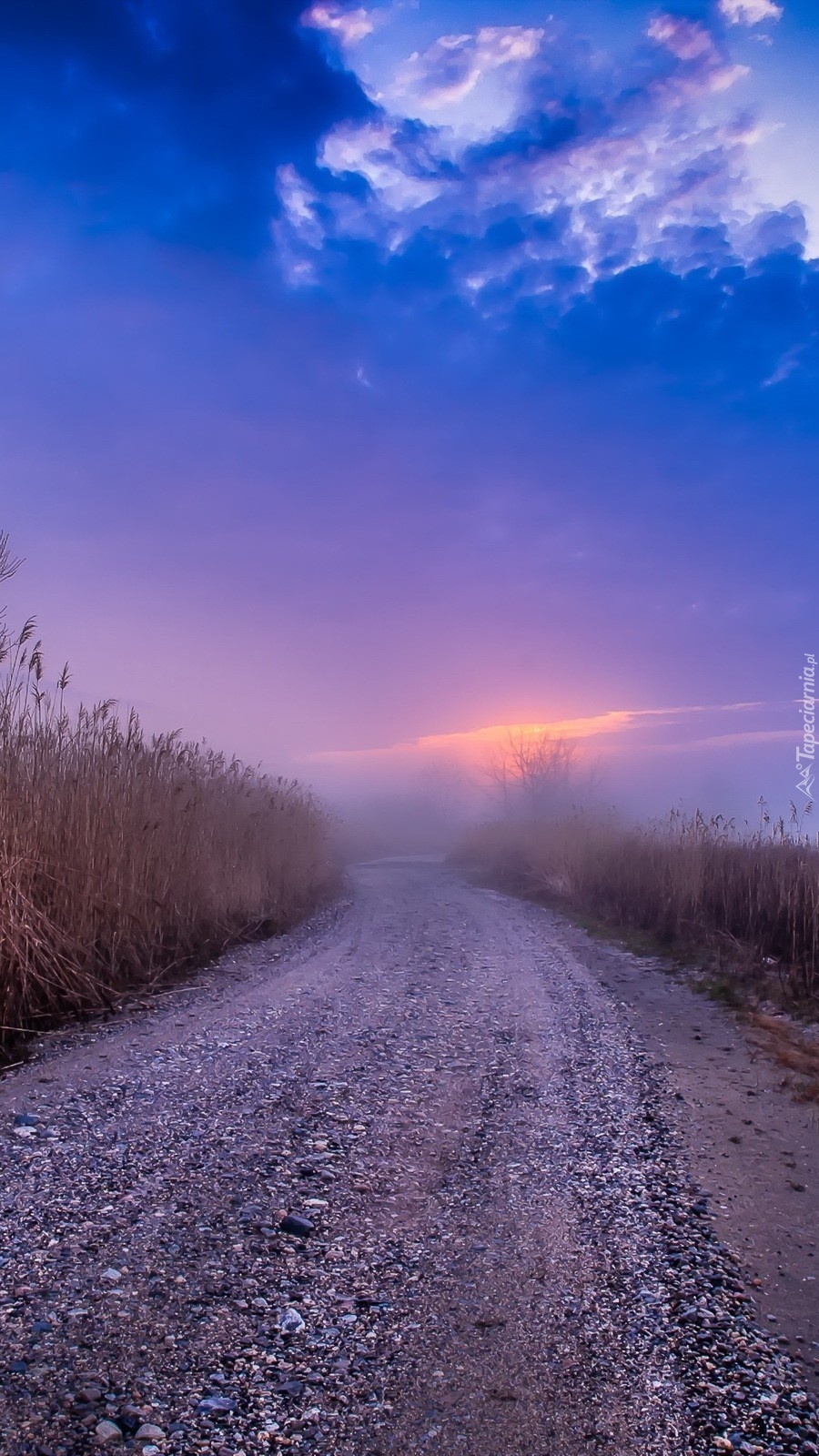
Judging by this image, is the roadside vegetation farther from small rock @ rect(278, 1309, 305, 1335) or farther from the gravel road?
small rock @ rect(278, 1309, 305, 1335)

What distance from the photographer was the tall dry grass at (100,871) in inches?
216

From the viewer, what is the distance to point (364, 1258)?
2873mm

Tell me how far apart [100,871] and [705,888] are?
7334mm

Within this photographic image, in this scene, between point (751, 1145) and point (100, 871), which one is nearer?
point (751, 1145)

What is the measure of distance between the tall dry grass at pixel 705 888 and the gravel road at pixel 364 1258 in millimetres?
3189

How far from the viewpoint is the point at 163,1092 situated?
4.34 m

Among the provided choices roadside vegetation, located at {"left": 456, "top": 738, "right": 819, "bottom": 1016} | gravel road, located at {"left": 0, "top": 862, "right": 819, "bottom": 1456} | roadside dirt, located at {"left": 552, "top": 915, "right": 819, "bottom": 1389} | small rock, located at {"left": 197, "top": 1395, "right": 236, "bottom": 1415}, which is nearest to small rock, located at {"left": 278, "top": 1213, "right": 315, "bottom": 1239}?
gravel road, located at {"left": 0, "top": 862, "right": 819, "bottom": 1456}

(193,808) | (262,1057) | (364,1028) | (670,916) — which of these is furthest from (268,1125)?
(670,916)

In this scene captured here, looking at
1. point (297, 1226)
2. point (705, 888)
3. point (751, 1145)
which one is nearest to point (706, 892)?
point (705, 888)

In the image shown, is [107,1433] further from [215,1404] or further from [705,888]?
[705,888]

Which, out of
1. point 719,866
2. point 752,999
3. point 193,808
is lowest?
point 752,999

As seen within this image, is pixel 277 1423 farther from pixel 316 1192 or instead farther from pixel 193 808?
pixel 193 808

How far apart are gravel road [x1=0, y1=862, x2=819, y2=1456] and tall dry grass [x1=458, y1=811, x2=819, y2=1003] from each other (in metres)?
3.19

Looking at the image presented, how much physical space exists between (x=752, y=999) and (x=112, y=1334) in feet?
20.0
